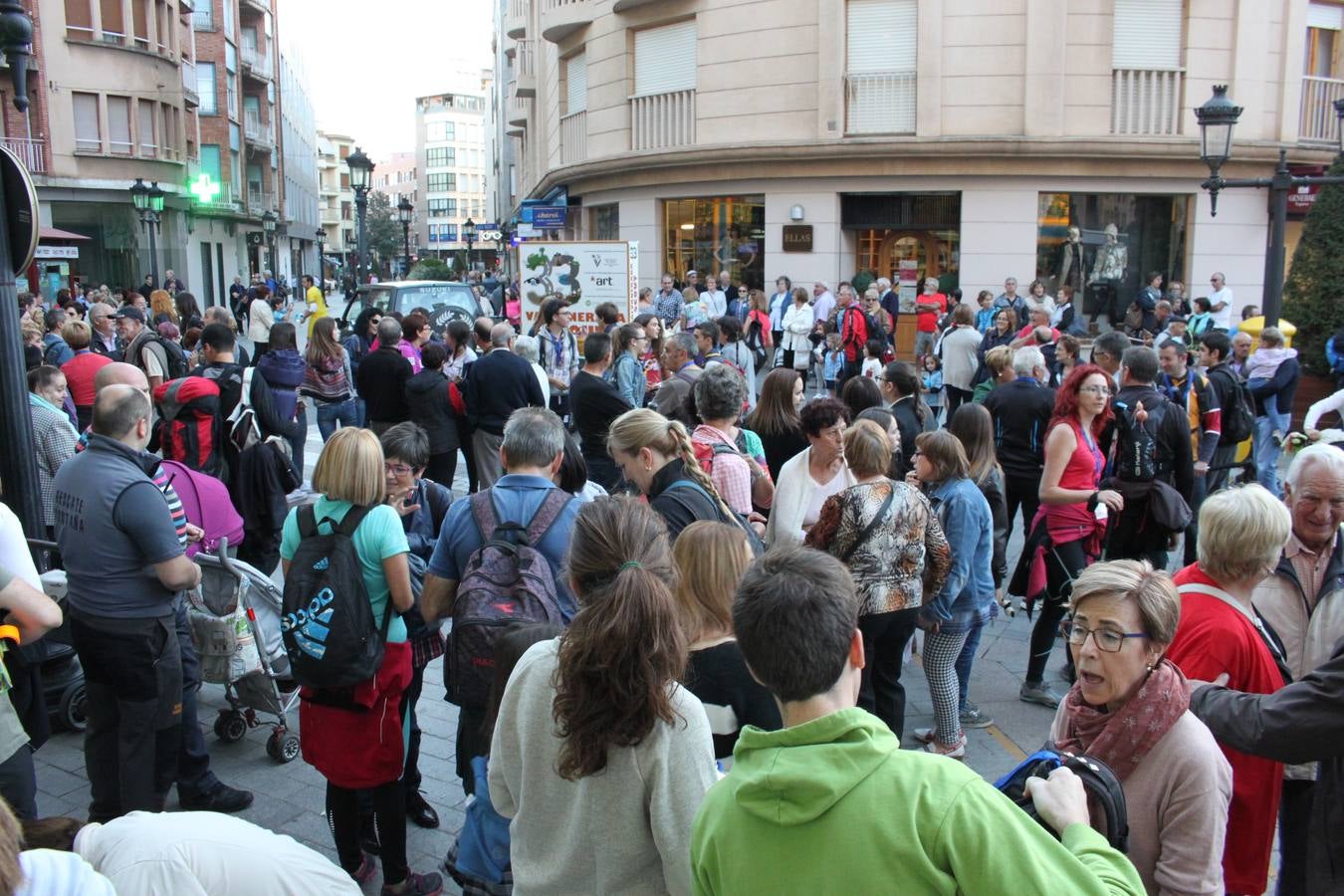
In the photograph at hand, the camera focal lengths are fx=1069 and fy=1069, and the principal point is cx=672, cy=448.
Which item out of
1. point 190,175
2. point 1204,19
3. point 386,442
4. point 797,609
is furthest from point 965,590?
point 190,175

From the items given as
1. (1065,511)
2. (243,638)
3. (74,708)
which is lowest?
(74,708)

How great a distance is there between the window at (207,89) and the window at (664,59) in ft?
109

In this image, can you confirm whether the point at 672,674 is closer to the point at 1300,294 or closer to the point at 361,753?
the point at 361,753

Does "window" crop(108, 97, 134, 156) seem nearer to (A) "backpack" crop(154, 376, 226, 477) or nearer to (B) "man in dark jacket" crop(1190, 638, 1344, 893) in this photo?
(A) "backpack" crop(154, 376, 226, 477)

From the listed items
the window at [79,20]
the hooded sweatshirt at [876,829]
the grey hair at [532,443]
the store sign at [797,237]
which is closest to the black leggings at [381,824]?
the grey hair at [532,443]

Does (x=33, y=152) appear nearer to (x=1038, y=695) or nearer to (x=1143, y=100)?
(x=1143, y=100)

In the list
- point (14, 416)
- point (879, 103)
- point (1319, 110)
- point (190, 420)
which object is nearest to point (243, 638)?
point (14, 416)

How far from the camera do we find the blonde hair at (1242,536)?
3162mm

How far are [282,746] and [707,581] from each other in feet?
10.2

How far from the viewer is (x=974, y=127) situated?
19.2 meters

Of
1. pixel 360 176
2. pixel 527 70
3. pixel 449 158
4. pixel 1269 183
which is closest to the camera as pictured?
pixel 1269 183

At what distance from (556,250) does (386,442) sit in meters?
9.43

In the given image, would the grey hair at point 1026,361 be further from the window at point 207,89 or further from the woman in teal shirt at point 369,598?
the window at point 207,89

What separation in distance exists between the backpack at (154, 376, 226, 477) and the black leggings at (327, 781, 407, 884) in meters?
3.55
